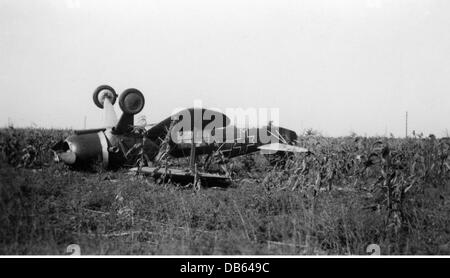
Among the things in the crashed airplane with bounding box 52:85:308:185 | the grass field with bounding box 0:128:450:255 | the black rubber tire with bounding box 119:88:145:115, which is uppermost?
the black rubber tire with bounding box 119:88:145:115

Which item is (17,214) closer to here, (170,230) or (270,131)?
(170,230)

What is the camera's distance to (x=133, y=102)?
8.20m

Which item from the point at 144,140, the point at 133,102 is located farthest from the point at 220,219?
the point at 133,102

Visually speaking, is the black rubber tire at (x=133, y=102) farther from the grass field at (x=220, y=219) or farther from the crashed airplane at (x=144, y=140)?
the grass field at (x=220, y=219)

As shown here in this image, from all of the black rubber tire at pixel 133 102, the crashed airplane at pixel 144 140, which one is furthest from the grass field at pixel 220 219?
the black rubber tire at pixel 133 102

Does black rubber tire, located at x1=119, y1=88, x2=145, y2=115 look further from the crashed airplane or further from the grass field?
the grass field

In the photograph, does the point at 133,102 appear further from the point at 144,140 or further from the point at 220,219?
the point at 220,219

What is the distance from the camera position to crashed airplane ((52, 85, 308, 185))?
26.5 feet

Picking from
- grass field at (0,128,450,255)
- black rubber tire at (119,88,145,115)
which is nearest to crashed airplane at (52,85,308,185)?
black rubber tire at (119,88,145,115)

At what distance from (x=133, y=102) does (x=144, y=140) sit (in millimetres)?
993
